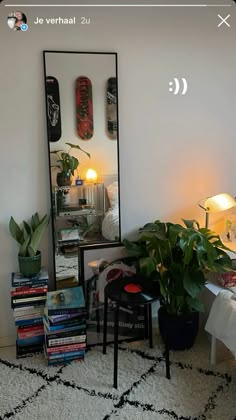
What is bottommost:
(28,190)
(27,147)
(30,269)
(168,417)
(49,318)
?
(168,417)

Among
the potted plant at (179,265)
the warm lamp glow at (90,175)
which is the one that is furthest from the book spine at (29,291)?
the warm lamp glow at (90,175)

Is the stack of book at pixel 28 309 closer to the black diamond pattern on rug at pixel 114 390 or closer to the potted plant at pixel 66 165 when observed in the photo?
the black diamond pattern on rug at pixel 114 390

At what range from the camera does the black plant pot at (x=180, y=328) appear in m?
2.30

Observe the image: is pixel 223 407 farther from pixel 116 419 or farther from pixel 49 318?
pixel 49 318

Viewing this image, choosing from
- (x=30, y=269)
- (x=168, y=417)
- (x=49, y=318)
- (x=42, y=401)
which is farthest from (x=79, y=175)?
(x=168, y=417)

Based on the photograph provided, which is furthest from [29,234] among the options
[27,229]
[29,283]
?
[29,283]

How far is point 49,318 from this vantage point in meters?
2.19

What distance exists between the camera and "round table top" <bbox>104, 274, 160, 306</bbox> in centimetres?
202

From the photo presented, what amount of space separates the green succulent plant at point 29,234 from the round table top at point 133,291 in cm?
55

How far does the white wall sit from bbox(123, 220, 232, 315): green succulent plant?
379 millimetres

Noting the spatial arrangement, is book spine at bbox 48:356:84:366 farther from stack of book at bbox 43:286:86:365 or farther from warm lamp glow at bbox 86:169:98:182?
warm lamp glow at bbox 86:169:98:182

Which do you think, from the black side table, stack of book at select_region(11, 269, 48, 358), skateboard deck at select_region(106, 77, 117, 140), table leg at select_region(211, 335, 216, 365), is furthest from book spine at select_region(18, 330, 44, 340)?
skateboard deck at select_region(106, 77, 117, 140)

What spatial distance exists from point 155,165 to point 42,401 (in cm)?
162

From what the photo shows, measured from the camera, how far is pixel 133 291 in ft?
6.86
